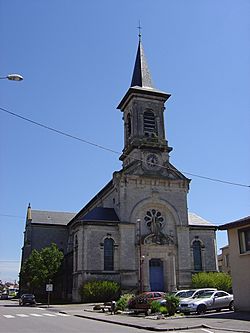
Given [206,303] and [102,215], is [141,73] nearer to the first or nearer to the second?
[102,215]

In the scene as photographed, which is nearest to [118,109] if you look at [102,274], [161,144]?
[161,144]

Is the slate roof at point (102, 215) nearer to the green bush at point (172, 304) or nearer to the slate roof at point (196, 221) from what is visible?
the slate roof at point (196, 221)

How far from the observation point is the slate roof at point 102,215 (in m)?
39.5

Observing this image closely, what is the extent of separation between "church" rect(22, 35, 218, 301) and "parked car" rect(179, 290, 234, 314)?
509 inches

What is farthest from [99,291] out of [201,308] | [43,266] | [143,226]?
[201,308]

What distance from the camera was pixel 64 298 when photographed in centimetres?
4400

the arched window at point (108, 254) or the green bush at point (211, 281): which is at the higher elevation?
the arched window at point (108, 254)

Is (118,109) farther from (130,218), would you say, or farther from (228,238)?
(228,238)

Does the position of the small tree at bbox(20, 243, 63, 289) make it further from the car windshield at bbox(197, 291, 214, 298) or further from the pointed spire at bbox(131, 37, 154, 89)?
the car windshield at bbox(197, 291, 214, 298)

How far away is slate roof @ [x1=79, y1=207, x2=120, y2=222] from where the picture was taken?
3947 cm

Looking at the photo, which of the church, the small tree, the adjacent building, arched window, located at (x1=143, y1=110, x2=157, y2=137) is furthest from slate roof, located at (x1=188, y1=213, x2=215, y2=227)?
the adjacent building

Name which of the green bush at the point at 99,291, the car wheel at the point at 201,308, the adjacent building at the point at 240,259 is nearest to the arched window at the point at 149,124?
the green bush at the point at 99,291

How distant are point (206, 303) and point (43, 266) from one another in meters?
23.9

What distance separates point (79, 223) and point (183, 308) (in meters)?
19.1
